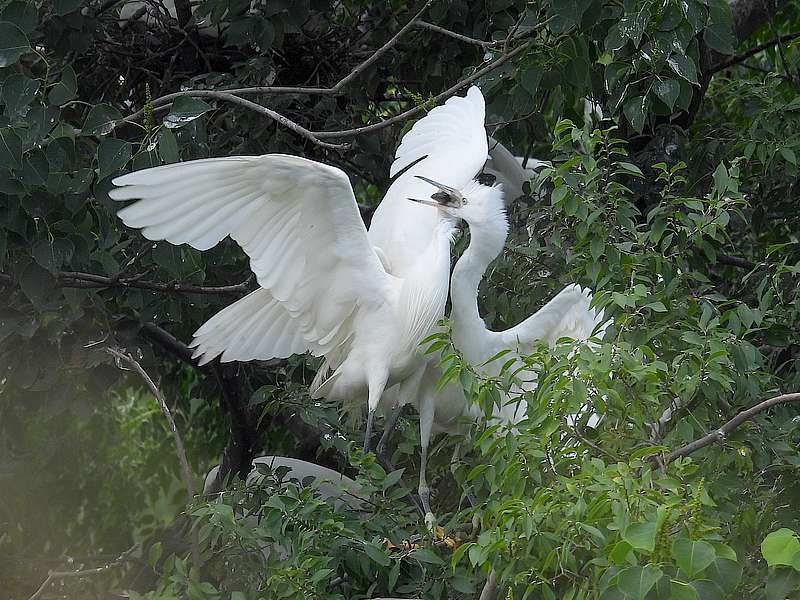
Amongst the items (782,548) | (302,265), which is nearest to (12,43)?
(302,265)

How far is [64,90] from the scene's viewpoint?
110 inches

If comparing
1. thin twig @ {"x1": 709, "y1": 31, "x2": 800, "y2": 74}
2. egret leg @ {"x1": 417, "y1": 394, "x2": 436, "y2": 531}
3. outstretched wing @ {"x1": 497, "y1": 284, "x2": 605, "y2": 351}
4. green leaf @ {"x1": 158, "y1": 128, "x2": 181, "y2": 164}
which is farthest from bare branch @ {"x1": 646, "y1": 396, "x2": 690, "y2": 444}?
thin twig @ {"x1": 709, "y1": 31, "x2": 800, "y2": 74}

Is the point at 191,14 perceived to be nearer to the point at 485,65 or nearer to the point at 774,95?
the point at 485,65

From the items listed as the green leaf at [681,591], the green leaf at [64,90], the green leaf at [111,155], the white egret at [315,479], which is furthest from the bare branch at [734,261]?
the green leaf at [681,591]

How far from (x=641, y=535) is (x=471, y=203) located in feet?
5.95

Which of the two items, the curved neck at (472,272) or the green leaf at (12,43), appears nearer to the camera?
the green leaf at (12,43)

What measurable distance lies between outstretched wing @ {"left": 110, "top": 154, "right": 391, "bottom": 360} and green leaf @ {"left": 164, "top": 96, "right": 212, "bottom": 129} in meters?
0.11

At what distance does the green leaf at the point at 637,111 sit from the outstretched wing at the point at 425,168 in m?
0.66

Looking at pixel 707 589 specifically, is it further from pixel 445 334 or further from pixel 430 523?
pixel 430 523

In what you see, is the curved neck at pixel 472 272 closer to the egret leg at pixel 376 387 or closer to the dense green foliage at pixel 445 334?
the dense green foliage at pixel 445 334

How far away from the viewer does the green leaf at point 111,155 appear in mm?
2740

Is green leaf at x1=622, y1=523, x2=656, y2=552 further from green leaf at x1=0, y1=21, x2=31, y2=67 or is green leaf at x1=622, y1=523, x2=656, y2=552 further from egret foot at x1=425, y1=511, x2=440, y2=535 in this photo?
green leaf at x1=0, y1=21, x2=31, y2=67

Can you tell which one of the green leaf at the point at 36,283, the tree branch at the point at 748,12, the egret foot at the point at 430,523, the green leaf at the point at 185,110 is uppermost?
the green leaf at the point at 185,110

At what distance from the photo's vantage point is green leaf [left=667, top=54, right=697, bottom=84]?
2.94 m
